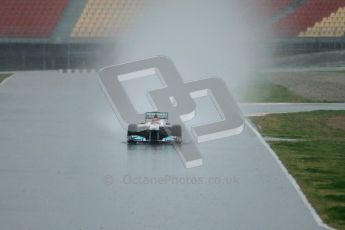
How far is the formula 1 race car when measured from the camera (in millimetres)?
23516

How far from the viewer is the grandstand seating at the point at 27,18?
5219cm

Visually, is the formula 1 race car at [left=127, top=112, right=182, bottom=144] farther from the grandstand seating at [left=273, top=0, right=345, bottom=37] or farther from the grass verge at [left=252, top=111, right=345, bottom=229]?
the grandstand seating at [left=273, top=0, right=345, bottom=37]

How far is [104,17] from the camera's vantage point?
53969 mm

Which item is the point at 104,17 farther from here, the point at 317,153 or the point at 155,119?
the point at 317,153

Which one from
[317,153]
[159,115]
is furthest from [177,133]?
[317,153]

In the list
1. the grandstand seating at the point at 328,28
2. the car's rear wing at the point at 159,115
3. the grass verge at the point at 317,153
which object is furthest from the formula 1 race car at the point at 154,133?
the grandstand seating at the point at 328,28

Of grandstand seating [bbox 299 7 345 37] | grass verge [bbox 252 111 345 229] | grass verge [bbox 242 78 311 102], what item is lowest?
grandstand seating [bbox 299 7 345 37]

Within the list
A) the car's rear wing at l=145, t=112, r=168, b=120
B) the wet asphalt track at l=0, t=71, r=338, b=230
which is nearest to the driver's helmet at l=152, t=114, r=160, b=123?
the car's rear wing at l=145, t=112, r=168, b=120

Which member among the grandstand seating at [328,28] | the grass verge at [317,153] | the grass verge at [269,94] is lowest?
the grandstand seating at [328,28]

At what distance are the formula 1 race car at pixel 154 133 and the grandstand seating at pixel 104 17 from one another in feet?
97.8

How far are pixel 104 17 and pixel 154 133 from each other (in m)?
30.9

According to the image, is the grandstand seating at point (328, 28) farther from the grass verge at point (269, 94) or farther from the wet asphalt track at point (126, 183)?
the wet asphalt track at point (126, 183)

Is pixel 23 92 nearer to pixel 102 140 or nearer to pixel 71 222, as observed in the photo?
pixel 102 140

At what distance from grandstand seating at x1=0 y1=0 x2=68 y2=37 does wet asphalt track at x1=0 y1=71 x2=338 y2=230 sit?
78.9ft
